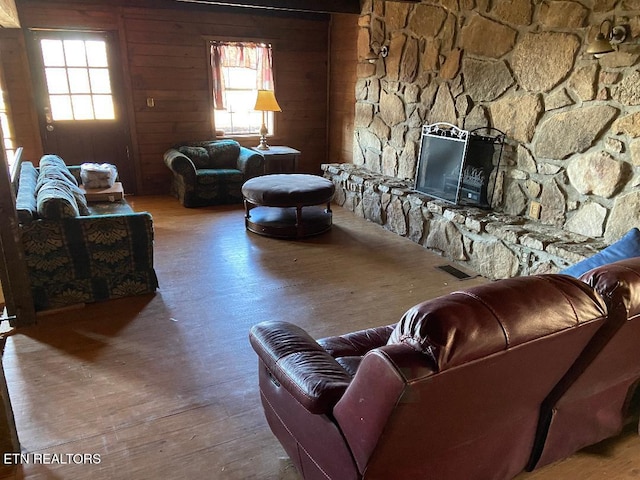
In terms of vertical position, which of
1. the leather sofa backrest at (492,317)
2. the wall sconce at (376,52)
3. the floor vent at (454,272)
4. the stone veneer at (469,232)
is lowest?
the floor vent at (454,272)

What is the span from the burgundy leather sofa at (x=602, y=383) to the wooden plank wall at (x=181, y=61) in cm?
569

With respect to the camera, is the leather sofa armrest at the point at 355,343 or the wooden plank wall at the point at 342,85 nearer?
the leather sofa armrest at the point at 355,343

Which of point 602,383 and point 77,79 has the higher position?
point 77,79

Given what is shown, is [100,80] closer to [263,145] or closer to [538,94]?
[263,145]

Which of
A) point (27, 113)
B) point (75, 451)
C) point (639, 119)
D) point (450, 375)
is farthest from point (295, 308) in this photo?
point (27, 113)

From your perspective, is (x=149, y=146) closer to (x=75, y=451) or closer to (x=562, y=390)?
(x=75, y=451)

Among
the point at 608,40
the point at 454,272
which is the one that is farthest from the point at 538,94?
the point at 454,272

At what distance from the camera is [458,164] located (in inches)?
163

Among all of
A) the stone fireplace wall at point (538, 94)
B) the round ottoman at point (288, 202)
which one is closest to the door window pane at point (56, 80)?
the round ottoman at point (288, 202)

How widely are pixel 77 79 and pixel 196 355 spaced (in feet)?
15.2

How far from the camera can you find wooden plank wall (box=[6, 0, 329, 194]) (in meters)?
5.52

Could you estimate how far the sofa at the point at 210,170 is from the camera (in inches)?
218

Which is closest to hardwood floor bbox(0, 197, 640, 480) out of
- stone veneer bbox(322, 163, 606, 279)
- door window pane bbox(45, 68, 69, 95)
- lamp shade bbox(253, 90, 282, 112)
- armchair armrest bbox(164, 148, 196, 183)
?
stone veneer bbox(322, 163, 606, 279)

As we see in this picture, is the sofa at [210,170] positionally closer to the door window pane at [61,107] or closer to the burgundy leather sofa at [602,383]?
the door window pane at [61,107]
